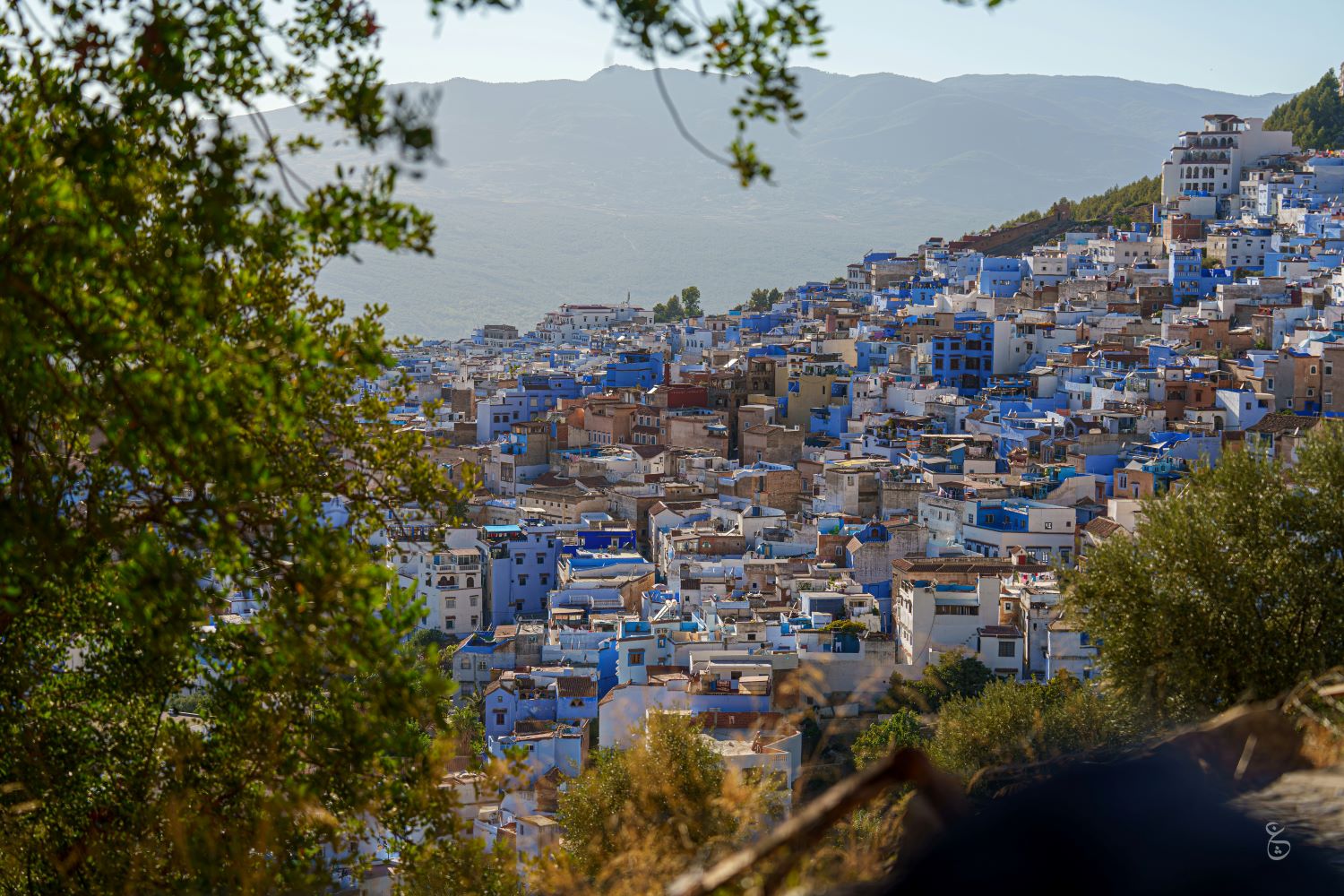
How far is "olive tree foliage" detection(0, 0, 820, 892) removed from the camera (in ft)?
9.53

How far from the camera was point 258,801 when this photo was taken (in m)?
3.89

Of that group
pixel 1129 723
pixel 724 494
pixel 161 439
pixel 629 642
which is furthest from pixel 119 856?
pixel 724 494

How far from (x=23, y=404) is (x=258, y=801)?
1262 millimetres

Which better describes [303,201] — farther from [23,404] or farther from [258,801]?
[258,801]

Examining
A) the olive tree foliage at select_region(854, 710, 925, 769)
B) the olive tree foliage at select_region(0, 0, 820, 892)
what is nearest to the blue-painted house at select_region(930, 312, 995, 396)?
the olive tree foliage at select_region(854, 710, 925, 769)

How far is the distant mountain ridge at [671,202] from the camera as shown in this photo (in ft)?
391

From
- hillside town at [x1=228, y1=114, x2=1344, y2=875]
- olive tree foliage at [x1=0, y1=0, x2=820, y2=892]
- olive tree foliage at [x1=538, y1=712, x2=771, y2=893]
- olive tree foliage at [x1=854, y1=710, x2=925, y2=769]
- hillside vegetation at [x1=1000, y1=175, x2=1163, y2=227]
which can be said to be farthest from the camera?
hillside vegetation at [x1=1000, y1=175, x2=1163, y2=227]

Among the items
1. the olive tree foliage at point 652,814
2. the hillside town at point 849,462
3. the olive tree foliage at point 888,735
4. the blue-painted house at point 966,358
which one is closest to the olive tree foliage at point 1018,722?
the olive tree foliage at point 888,735

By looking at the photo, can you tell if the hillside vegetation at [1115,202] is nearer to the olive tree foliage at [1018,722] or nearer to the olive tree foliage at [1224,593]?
the olive tree foliage at [1018,722]

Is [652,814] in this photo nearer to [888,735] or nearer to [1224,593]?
[1224,593]

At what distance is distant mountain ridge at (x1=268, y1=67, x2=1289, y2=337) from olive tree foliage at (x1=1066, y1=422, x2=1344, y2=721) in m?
89.4

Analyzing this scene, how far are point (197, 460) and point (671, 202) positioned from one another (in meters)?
176

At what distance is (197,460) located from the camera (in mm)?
3008

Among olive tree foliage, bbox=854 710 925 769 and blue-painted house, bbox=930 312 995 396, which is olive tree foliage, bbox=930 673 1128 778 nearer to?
olive tree foliage, bbox=854 710 925 769
